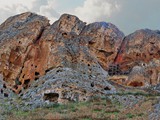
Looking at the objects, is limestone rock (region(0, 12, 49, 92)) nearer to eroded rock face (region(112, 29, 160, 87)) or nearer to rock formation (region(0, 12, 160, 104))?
rock formation (region(0, 12, 160, 104))

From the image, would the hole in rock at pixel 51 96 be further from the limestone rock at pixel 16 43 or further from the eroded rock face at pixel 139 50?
the eroded rock face at pixel 139 50

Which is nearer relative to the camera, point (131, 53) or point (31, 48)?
point (31, 48)

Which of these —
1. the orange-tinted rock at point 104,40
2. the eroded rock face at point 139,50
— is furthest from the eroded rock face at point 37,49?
the eroded rock face at point 139,50

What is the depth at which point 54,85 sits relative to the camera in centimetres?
3347

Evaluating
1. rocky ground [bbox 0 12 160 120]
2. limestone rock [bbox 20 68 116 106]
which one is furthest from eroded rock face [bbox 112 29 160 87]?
limestone rock [bbox 20 68 116 106]

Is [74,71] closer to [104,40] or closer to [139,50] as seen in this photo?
[104,40]

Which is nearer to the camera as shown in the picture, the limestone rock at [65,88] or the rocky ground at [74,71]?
the rocky ground at [74,71]

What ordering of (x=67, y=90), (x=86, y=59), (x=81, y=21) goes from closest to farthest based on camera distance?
(x=67, y=90) < (x=86, y=59) < (x=81, y=21)

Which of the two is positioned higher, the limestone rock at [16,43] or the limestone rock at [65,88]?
the limestone rock at [16,43]

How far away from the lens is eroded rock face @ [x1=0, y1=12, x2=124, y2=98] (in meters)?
47.5

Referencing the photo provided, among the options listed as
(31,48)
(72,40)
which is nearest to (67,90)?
(72,40)

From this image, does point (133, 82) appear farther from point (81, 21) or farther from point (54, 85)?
point (54, 85)

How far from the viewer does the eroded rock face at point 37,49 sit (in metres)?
47.5

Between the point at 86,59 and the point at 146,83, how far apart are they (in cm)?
2097
